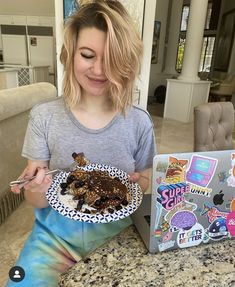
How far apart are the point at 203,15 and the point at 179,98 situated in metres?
1.40

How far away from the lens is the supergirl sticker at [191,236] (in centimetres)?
52

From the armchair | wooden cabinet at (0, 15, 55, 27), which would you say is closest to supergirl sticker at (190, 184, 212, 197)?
the armchair

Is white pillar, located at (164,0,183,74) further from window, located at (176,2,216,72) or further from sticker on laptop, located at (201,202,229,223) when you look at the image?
sticker on laptop, located at (201,202,229,223)

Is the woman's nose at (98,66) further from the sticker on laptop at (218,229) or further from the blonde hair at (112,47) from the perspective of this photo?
the sticker on laptop at (218,229)

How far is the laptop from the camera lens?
19.1 inches

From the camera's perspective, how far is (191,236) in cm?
53

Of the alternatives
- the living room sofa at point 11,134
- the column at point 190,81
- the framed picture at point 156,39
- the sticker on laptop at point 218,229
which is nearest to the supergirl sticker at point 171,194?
the sticker on laptop at point 218,229

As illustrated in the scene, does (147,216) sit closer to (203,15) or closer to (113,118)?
(113,118)

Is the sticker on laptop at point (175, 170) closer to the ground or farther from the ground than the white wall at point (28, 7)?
closer to the ground

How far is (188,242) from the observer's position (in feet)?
1.76

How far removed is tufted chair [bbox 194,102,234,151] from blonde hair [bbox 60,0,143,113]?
798 mm

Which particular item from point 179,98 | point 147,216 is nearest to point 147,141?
point 147,216

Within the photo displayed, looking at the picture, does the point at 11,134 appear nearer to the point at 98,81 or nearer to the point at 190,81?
the point at 98,81

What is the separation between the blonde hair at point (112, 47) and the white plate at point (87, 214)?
234 millimetres
